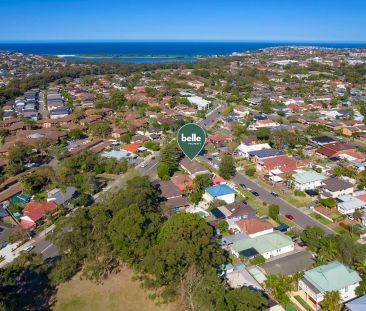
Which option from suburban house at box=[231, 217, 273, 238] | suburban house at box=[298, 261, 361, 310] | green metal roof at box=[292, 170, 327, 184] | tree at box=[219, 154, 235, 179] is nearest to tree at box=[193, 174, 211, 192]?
tree at box=[219, 154, 235, 179]

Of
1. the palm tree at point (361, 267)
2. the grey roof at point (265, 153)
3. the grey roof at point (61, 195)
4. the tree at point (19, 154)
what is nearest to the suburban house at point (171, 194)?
the grey roof at point (61, 195)

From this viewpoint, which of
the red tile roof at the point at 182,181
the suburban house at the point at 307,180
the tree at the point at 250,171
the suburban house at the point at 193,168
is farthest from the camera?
the tree at the point at 250,171

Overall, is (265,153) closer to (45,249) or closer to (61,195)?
(61,195)

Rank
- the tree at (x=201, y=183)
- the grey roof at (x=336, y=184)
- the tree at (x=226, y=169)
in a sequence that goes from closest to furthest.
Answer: the grey roof at (x=336, y=184) < the tree at (x=201, y=183) < the tree at (x=226, y=169)

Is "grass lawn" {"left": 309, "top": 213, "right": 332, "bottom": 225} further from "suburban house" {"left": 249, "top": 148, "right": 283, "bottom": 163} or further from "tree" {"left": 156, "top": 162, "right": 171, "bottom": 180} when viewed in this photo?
"tree" {"left": 156, "top": 162, "right": 171, "bottom": 180}

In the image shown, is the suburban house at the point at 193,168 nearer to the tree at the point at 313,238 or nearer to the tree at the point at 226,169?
the tree at the point at 226,169

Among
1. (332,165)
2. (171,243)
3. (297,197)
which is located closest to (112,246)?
(171,243)

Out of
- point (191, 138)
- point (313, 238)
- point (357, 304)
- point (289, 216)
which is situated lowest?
point (289, 216)

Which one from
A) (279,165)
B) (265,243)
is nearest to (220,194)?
(265,243)
